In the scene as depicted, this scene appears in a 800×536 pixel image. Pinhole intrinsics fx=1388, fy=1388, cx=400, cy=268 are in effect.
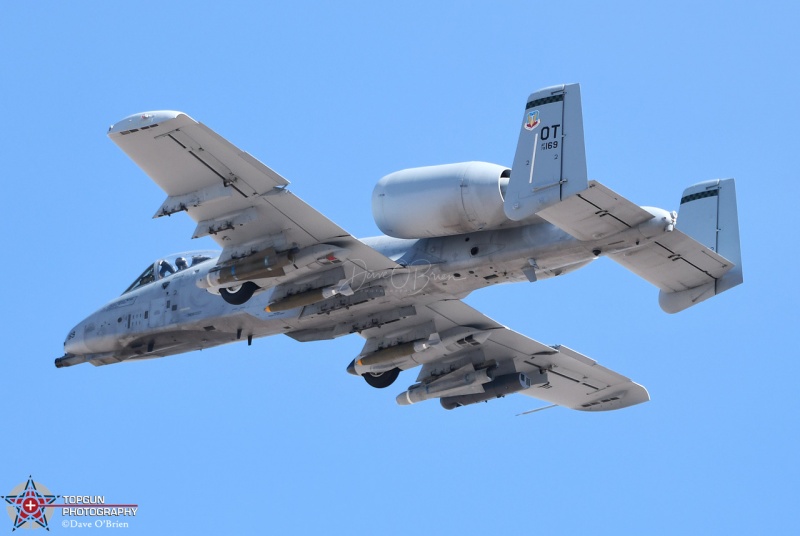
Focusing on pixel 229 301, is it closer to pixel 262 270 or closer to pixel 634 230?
pixel 262 270

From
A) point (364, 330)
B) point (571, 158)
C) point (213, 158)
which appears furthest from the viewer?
point (364, 330)

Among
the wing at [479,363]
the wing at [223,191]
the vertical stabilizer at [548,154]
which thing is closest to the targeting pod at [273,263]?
the wing at [223,191]

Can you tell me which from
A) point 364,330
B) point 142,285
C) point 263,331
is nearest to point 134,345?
point 142,285

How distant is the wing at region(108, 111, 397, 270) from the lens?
3094 cm

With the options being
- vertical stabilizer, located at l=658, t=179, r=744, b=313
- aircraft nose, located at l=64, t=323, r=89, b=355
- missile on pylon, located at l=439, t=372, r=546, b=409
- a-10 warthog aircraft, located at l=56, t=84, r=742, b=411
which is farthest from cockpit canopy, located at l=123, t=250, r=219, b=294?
vertical stabilizer, located at l=658, t=179, r=744, b=313

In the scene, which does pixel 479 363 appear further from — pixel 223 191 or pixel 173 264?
pixel 223 191

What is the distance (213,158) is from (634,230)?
378 inches

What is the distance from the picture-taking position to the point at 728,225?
33.1 metres

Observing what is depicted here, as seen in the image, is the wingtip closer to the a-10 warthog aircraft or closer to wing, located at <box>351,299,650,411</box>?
the a-10 warthog aircraft

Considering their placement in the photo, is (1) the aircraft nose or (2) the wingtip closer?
(2) the wingtip

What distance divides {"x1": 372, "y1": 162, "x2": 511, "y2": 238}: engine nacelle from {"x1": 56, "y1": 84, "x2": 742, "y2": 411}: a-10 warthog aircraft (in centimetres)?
4

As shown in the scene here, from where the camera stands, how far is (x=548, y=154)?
29375 millimetres

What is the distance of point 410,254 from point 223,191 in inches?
198

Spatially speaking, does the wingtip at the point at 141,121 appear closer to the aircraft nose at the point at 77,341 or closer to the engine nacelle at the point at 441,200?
the engine nacelle at the point at 441,200
